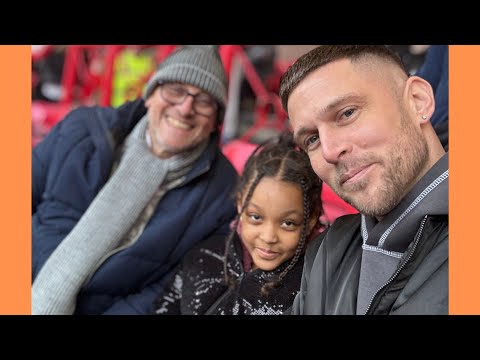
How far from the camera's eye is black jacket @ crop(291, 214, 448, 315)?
0.75 metres

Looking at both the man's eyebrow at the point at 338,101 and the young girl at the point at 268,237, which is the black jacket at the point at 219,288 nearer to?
the young girl at the point at 268,237

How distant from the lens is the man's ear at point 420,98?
2.71 ft

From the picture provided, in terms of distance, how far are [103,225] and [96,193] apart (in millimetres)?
104

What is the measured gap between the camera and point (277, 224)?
0.97m

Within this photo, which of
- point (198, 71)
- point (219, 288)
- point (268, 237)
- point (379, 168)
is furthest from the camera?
point (198, 71)

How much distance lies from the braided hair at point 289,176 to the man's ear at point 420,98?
0.24m

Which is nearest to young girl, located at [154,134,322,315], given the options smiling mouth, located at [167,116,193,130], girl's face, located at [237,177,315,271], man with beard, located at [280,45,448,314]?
girl's face, located at [237,177,315,271]

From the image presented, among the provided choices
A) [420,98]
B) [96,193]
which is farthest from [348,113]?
[96,193]

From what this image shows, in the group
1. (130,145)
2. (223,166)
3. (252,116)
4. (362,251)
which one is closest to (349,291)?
(362,251)

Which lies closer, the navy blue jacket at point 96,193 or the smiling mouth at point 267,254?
the smiling mouth at point 267,254

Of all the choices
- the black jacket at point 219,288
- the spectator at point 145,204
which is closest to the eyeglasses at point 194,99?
the spectator at point 145,204

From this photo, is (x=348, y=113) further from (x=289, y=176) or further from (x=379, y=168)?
(x=289, y=176)

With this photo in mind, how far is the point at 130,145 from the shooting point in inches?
51.4

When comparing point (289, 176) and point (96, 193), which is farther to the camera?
point (96, 193)
